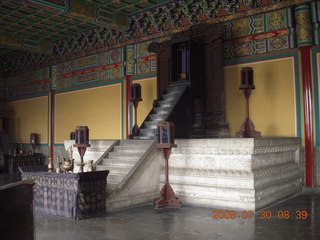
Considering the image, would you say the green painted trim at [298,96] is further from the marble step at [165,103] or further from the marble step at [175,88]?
the marble step at [165,103]

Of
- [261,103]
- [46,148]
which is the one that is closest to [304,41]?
[261,103]

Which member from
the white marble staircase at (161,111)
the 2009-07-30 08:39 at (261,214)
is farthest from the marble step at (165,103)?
the 2009-07-30 08:39 at (261,214)

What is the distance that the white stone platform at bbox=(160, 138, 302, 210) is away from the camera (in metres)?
3.99

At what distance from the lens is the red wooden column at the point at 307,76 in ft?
17.3

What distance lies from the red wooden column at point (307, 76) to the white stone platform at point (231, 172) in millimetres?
615

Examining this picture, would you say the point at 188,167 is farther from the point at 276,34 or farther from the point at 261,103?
the point at 276,34

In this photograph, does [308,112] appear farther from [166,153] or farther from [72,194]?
[72,194]

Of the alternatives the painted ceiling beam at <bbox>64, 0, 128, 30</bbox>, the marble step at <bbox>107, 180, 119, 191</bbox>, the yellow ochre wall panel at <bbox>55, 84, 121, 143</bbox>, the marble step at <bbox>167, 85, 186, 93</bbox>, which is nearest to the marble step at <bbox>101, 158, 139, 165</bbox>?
the marble step at <bbox>107, 180, 119, 191</bbox>

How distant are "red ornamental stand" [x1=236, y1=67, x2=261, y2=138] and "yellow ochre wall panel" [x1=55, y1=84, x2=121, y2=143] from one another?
3343 millimetres

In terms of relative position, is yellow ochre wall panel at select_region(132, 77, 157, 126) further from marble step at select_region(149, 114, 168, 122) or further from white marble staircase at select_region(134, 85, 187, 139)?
marble step at select_region(149, 114, 168, 122)

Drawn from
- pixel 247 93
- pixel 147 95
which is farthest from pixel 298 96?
pixel 147 95

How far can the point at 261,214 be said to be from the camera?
3.73m

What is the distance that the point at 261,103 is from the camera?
5816 mm

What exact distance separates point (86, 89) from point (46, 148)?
2.32 m
